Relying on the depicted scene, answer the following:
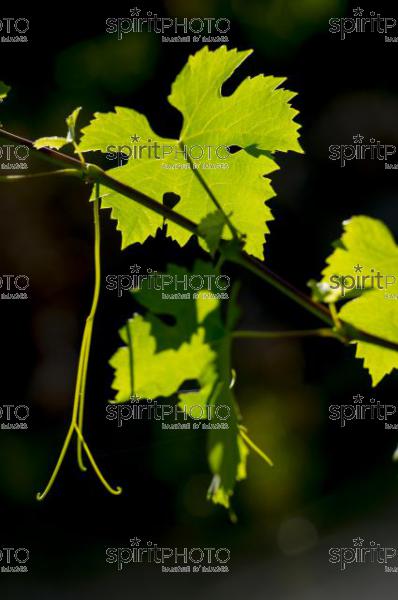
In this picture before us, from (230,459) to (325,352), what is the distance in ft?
10.9

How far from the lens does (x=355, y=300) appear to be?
1001mm

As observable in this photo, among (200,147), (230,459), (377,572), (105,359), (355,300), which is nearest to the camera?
(230,459)

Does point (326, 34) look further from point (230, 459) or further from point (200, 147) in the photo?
point (230, 459)

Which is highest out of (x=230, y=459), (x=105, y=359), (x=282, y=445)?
(x=230, y=459)

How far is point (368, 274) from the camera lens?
0.93 m

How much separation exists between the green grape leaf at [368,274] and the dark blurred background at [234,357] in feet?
9.27

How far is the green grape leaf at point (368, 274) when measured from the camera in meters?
0.89

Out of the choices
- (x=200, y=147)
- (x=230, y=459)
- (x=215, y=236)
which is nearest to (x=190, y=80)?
(x=200, y=147)
